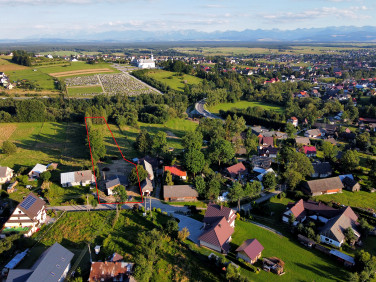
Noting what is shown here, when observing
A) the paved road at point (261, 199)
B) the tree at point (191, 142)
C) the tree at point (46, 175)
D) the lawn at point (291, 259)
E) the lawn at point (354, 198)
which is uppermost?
the tree at point (191, 142)

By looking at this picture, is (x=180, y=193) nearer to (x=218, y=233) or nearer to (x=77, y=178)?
(x=218, y=233)

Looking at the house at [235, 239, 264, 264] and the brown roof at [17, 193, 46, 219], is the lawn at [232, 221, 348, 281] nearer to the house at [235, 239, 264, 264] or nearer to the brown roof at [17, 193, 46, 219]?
the house at [235, 239, 264, 264]

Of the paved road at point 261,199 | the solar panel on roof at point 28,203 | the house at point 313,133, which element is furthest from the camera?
the house at point 313,133

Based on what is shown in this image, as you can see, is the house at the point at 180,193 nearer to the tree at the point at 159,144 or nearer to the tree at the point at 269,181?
the tree at the point at 269,181

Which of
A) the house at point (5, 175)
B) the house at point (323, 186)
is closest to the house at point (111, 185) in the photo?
the house at point (5, 175)

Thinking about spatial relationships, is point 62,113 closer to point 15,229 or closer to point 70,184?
point 70,184

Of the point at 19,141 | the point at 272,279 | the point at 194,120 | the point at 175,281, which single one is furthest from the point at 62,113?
the point at 272,279

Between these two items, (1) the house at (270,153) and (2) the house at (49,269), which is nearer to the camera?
(2) the house at (49,269)
